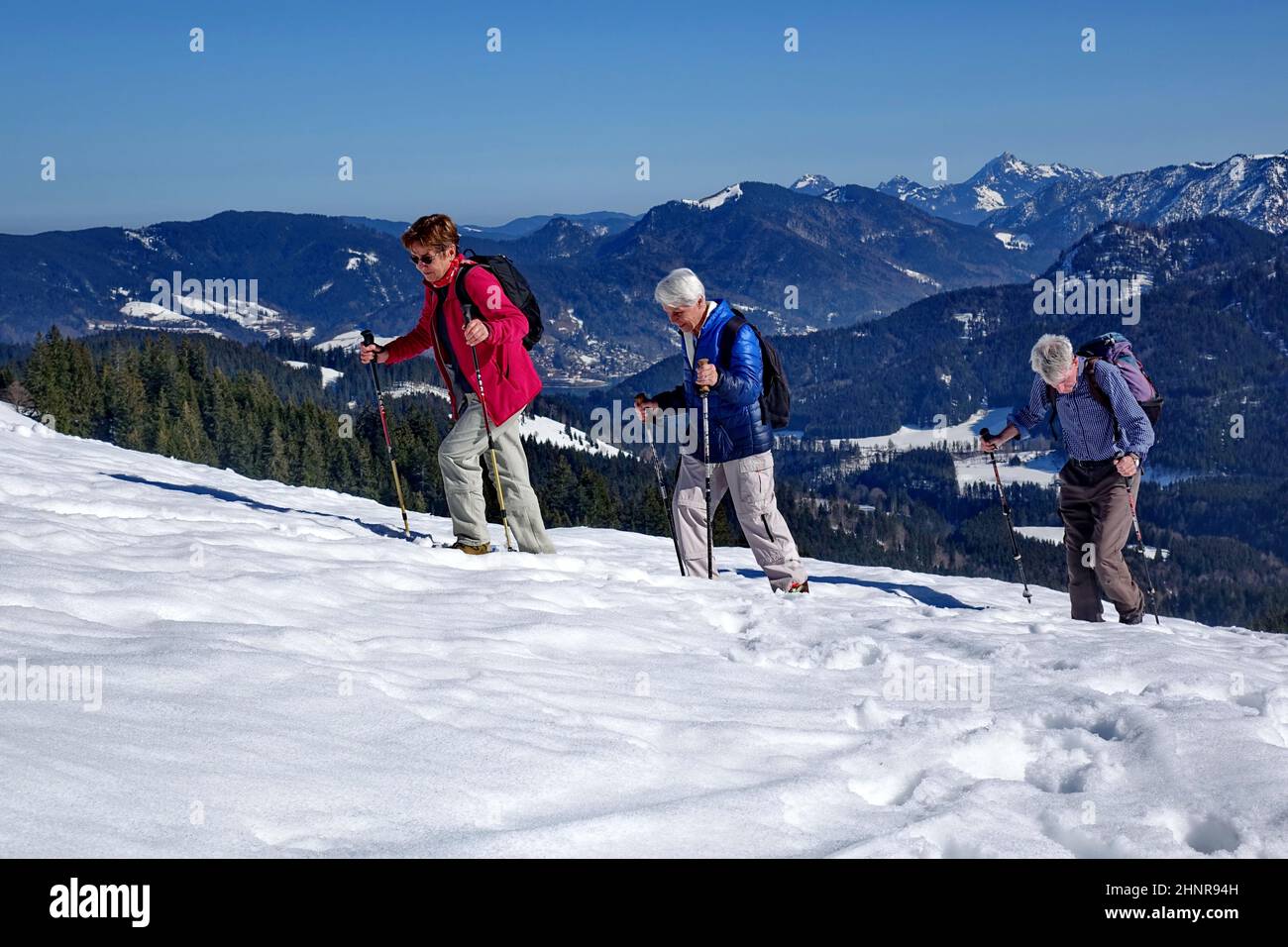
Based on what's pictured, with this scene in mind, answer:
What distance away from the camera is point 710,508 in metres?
10.2

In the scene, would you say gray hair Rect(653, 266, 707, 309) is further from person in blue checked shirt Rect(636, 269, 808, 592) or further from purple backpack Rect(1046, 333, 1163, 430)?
purple backpack Rect(1046, 333, 1163, 430)

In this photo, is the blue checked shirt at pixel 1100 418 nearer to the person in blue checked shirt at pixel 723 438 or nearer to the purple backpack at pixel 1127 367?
the purple backpack at pixel 1127 367

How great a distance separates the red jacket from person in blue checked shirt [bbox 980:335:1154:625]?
5.24 meters

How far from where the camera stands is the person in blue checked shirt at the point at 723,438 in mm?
9328

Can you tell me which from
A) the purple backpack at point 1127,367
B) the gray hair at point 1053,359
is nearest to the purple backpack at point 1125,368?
the purple backpack at point 1127,367

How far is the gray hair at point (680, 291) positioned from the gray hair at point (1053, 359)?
3677 millimetres

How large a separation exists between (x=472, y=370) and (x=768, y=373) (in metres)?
2.92

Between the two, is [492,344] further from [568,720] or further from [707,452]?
[568,720]

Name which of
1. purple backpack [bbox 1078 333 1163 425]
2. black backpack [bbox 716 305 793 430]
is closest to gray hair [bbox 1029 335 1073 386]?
purple backpack [bbox 1078 333 1163 425]

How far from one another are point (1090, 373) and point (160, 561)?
29.4 ft

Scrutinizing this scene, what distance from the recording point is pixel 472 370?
9.77 meters

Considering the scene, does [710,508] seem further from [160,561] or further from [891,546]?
[891,546]

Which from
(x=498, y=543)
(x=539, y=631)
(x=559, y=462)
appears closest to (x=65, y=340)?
(x=559, y=462)

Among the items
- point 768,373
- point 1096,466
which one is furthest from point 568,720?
point 1096,466
